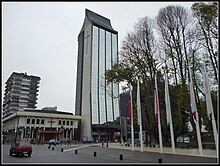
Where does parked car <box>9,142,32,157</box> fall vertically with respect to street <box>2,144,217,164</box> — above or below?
above

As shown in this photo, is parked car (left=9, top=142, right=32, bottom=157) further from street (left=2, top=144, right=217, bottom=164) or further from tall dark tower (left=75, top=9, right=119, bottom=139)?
tall dark tower (left=75, top=9, right=119, bottom=139)

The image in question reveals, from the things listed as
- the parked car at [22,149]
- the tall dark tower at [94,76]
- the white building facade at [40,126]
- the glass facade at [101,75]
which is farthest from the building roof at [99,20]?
the parked car at [22,149]

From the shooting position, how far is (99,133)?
3095 inches

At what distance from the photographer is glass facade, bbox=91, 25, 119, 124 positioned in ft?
262

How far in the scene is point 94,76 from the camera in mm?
82188

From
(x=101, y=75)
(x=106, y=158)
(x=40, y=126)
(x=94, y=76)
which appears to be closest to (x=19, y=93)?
(x=40, y=126)

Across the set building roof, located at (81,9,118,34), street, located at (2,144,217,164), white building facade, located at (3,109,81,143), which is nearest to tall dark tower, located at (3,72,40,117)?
white building facade, located at (3,109,81,143)

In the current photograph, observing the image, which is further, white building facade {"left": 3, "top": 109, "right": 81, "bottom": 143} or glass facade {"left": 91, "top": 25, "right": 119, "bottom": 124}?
glass facade {"left": 91, "top": 25, "right": 119, "bottom": 124}

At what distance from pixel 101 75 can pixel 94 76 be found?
3.03 m

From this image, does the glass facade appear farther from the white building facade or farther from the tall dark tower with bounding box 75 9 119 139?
the white building facade

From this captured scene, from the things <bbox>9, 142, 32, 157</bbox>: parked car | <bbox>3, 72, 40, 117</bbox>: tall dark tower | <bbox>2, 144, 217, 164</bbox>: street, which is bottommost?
<bbox>2, 144, 217, 164</bbox>: street

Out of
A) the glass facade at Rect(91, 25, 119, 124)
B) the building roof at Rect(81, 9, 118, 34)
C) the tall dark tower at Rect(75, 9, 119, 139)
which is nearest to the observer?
the tall dark tower at Rect(75, 9, 119, 139)

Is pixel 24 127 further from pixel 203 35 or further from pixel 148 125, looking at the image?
pixel 203 35

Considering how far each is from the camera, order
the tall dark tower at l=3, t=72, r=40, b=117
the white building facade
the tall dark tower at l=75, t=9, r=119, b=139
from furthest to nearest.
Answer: the tall dark tower at l=3, t=72, r=40, b=117 → the tall dark tower at l=75, t=9, r=119, b=139 → the white building facade
